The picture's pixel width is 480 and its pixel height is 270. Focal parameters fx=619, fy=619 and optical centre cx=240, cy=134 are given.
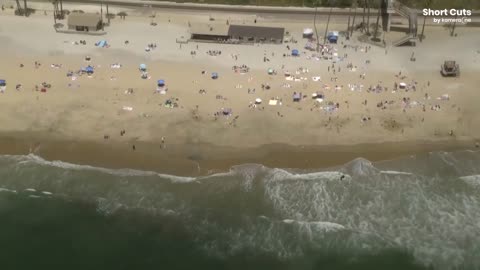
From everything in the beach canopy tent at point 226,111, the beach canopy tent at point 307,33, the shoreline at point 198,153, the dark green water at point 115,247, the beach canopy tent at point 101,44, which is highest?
the beach canopy tent at point 307,33

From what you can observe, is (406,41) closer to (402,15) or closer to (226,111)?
(402,15)

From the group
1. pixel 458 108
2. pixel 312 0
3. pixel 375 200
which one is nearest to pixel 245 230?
pixel 375 200

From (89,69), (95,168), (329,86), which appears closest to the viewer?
(95,168)

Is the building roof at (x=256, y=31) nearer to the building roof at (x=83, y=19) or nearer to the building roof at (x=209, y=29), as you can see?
the building roof at (x=209, y=29)

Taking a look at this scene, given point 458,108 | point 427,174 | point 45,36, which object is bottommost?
point 427,174

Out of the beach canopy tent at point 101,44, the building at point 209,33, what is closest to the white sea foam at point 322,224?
the building at point 209,33

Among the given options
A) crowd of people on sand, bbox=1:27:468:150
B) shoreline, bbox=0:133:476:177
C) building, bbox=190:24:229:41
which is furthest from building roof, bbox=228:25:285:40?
shoreline, bbox=0:133:476:177

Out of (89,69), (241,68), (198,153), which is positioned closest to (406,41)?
(241,68)

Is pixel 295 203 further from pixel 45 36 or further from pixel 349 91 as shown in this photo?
pixel 45 36
